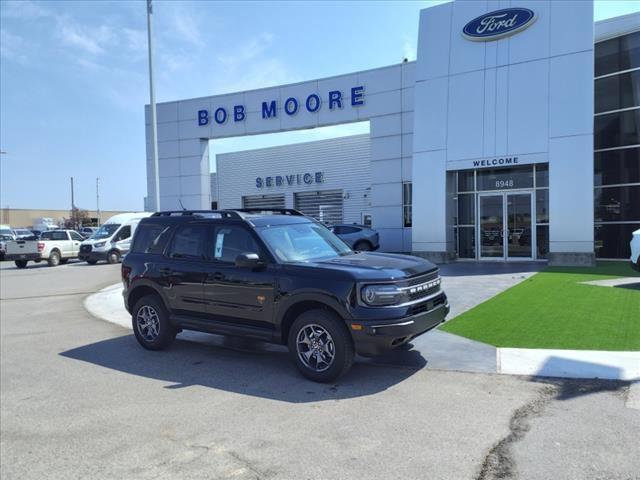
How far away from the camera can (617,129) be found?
17812 millimetres

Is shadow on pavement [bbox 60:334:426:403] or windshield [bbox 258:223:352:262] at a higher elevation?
windshield [bbox 258:223:352:262]

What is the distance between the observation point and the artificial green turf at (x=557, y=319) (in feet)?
22.8

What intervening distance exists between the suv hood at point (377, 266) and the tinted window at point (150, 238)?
2.78m

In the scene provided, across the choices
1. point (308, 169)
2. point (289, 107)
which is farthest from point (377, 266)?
point (308, 169)

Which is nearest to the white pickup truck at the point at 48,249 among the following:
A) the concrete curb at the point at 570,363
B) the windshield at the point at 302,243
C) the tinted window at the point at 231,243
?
the tinted window at the point at 231,243

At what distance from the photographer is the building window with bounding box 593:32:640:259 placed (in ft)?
57.1

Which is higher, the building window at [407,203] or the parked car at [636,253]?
the building window at [407,203]

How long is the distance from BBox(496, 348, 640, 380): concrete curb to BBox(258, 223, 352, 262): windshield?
254 centimetres

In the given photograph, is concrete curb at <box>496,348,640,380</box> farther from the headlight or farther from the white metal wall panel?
the white metal wall panel

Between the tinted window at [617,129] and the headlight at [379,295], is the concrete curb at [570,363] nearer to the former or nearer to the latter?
the headlight at [379,295]

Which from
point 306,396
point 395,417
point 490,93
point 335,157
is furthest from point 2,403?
point 335,157

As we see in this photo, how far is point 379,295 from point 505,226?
1393 cm

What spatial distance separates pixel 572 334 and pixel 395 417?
388 centimetres

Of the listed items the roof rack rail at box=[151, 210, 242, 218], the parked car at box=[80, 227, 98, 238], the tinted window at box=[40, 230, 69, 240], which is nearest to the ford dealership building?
the roof rack rail at box=[151, 210, 242, 218]
